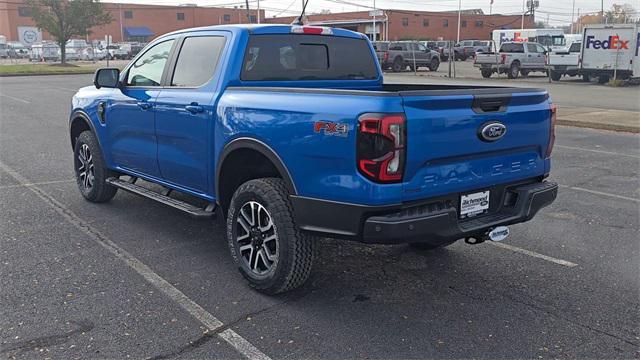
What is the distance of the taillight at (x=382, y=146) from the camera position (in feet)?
10.7

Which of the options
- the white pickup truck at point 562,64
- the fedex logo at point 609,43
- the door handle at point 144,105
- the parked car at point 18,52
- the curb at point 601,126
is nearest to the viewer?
the door handle at point 144,105

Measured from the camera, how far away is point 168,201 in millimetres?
5055

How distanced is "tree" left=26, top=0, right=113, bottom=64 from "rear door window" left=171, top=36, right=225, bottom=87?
44.4 meters

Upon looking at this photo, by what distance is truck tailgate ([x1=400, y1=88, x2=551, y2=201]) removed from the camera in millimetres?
3393

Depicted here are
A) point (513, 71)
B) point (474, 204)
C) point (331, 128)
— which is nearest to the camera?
point (331, 128)

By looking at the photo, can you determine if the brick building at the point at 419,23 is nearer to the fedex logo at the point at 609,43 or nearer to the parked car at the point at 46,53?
the parked car at the point at 46,53

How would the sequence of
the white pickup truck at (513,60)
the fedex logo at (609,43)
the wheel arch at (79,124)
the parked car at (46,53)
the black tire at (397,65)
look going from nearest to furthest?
the wheel arch at (79,124)
the fedex logo at (609,43)
the white pickup truck at (513,60)
the black tire at (397,65)
the parked car at (46,53)

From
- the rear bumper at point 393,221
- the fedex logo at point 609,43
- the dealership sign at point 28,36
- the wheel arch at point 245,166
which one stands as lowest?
the rear bumper at point 393,221

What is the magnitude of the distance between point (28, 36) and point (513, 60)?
69411 mm

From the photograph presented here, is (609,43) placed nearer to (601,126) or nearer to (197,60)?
(601,126)

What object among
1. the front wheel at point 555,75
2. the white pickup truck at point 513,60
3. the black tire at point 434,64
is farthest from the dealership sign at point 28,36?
the front wheel at point 555,75

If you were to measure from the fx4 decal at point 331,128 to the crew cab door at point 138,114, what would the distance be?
7.08ft

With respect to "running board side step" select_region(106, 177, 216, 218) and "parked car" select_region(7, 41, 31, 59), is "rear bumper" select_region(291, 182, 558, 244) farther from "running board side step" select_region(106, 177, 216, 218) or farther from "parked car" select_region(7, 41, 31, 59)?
"parked car" select_region(7, 41, 31, 59)

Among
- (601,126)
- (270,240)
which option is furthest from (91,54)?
(270,240)
